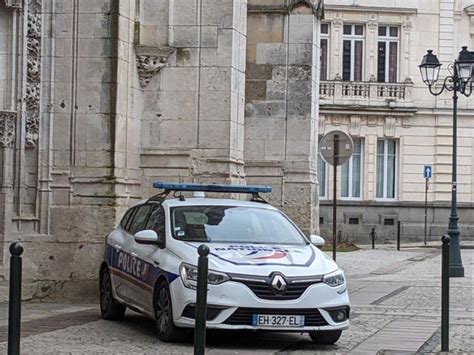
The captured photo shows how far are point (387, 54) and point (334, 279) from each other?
38.1 meters

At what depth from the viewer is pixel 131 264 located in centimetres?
1380

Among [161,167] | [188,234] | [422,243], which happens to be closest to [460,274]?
[161,167]

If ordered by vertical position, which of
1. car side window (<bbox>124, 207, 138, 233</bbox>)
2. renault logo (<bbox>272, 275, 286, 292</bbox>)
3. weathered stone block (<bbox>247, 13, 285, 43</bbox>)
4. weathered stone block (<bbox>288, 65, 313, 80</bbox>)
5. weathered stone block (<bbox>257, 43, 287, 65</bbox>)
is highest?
weathered stone block (<bbox>247, 13, 285, 43</bbox>)

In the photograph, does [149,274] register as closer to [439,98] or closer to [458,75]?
[458,75]

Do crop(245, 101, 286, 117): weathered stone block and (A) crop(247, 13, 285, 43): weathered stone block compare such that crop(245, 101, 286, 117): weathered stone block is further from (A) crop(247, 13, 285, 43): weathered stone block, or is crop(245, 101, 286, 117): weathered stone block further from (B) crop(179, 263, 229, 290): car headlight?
(B) crop(179, 263, 229, 290): car headlight

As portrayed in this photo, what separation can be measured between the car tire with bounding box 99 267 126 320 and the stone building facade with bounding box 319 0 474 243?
111ft

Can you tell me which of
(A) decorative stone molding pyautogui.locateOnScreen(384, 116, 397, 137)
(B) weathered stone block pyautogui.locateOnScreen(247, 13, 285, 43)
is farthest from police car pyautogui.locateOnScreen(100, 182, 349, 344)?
(A) decorative stone molding pyautogui.locateOnScreen(384, 116, 397, 137)

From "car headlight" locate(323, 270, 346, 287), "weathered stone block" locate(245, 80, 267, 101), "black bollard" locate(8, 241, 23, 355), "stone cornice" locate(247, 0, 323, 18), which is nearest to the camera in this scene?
"black bollard" locate(8, 241, 23, 355)

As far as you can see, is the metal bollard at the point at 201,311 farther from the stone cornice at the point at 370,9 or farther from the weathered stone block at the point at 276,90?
the stone cornice at the point at 370,9

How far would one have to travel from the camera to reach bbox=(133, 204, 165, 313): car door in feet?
42.5

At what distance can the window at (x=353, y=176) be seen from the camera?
4984cm

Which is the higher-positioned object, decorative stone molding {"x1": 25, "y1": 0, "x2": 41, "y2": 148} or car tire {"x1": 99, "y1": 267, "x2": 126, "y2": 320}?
decorative stone molding {"x1": 25, "y1": 0, "x2": 41, "y2": 148}

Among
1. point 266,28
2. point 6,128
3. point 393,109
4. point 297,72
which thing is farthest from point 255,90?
point 393,109

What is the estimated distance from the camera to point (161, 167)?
61.1 feet
